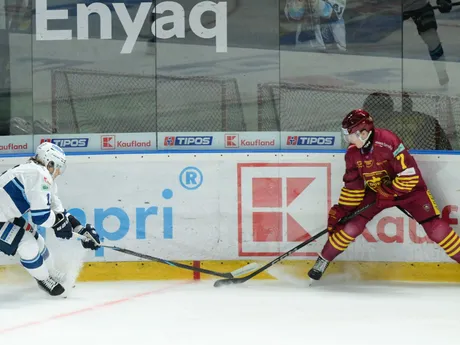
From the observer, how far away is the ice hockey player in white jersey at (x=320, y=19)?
17.1ft

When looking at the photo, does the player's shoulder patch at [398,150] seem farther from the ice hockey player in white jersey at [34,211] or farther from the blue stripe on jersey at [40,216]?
the blue stripe on jersey at [40,216]

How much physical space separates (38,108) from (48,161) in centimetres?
95

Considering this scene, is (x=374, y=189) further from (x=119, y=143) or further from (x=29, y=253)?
(x=29, y=253)

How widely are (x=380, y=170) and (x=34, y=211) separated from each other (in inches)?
79.2

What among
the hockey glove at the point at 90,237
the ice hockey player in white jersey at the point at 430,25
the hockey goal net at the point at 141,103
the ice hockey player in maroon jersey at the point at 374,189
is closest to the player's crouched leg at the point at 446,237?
the ice hockey player in maroon jersey at the point at 374,189

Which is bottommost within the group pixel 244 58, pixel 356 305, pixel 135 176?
pixel 356 305

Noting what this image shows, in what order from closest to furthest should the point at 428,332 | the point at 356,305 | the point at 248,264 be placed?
1. the point at 428,332
2. the point at 356,305
3. the point at 248,264

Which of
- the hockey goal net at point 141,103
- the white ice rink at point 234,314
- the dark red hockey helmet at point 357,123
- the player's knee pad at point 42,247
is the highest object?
the hockey goal net at point 141,103

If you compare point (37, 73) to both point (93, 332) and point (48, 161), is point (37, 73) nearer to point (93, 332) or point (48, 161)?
point (48, 161)

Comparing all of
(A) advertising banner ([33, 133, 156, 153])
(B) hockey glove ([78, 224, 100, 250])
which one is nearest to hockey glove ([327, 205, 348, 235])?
(A) advertising banner ([33, 133, 156, 153])

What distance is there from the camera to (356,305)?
4246mm

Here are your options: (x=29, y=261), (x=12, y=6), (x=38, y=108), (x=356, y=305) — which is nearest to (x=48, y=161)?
(x=29, y=261)

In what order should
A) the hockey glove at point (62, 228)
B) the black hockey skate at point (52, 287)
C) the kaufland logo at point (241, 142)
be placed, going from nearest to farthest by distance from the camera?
the hockey glove at point (62, 228), the black hockey skate at point (52, 287), the kaufland logo at point (241, 142)

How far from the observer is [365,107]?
5.18 m
